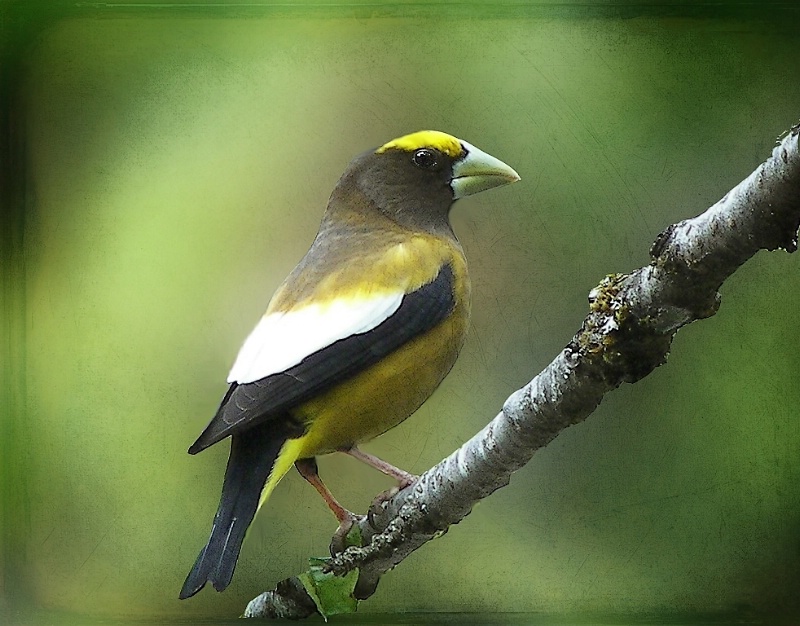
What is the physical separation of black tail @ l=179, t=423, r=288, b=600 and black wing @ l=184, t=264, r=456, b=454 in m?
0.06

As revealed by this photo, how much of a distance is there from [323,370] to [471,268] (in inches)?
16.8

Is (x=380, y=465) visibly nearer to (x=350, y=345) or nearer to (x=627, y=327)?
(x=350, y=345)

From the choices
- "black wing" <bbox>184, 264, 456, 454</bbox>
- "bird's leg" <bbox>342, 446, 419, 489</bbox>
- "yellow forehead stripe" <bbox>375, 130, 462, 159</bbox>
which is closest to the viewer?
"black wing" <bbox>184, 264, 456, 454</bbox>

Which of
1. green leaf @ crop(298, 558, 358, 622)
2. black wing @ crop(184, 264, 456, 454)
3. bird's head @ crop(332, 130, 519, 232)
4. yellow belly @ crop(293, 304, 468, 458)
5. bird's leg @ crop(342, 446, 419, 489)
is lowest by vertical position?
green leaf @ crop(298, 558, 358, 622)

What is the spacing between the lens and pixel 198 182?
197 centimetres

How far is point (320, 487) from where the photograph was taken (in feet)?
6.10

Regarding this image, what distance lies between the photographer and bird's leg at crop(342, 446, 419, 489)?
5.84ft

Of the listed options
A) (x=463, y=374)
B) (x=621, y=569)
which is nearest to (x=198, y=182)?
(x=463, y=374)

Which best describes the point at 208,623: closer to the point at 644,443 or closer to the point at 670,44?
the point at 644,443

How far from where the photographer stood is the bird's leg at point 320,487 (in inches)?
72.6

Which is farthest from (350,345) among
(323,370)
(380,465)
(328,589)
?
(328,589)

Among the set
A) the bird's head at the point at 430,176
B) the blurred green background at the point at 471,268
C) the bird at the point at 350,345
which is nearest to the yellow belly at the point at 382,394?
the bird at the point at 350,345

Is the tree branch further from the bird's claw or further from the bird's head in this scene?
the bird's head

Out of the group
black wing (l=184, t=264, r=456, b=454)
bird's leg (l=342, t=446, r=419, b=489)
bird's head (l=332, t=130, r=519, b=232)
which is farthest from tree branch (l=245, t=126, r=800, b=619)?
bird's head (l=332, t=130, r=519, b=232)
